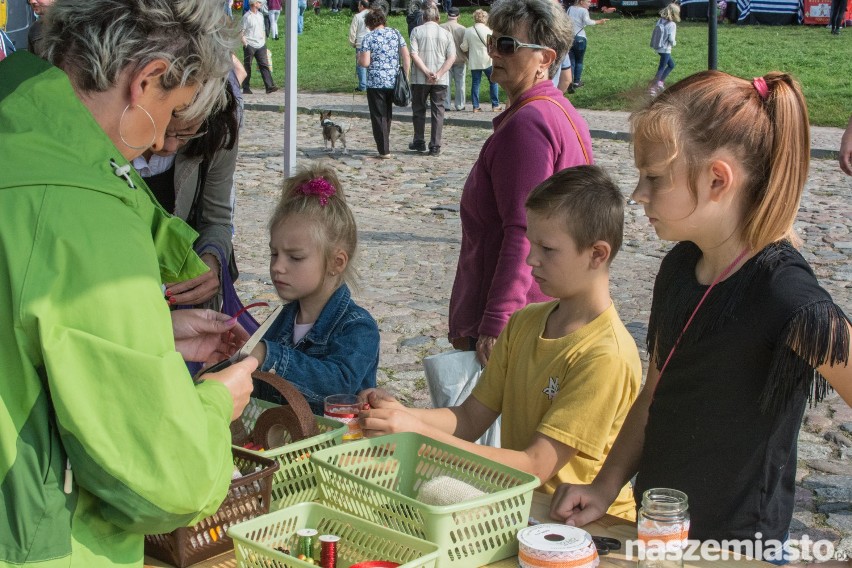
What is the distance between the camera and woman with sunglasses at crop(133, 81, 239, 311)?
3.55 meters

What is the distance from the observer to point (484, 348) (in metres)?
3.77

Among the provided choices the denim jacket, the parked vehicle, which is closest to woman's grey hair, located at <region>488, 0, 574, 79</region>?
the denim jacket

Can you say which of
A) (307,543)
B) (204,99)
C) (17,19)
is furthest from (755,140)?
(17,19)

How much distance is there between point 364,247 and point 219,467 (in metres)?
7.75

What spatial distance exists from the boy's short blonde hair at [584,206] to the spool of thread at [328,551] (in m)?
1.32

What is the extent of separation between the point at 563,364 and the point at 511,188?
3.30 feet

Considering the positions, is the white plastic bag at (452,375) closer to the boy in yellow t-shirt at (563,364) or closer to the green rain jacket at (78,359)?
the boy in yellow t-shirt at (563,364)

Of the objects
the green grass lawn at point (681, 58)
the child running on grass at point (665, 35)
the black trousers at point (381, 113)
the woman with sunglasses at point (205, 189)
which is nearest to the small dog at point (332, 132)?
the black trousers at point (381, 113)

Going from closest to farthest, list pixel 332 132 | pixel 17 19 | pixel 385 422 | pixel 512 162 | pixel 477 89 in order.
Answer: pixel 385 422
pixel 512 162
pixel 17 19
pixel 332 132
pixel 477 89

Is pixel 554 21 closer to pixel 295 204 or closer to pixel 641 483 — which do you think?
pixel 295 204

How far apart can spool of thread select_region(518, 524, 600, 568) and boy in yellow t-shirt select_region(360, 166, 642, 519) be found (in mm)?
510

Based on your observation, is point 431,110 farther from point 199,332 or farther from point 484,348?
point 199,332

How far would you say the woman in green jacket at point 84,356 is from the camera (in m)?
1.62

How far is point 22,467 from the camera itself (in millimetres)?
1679
